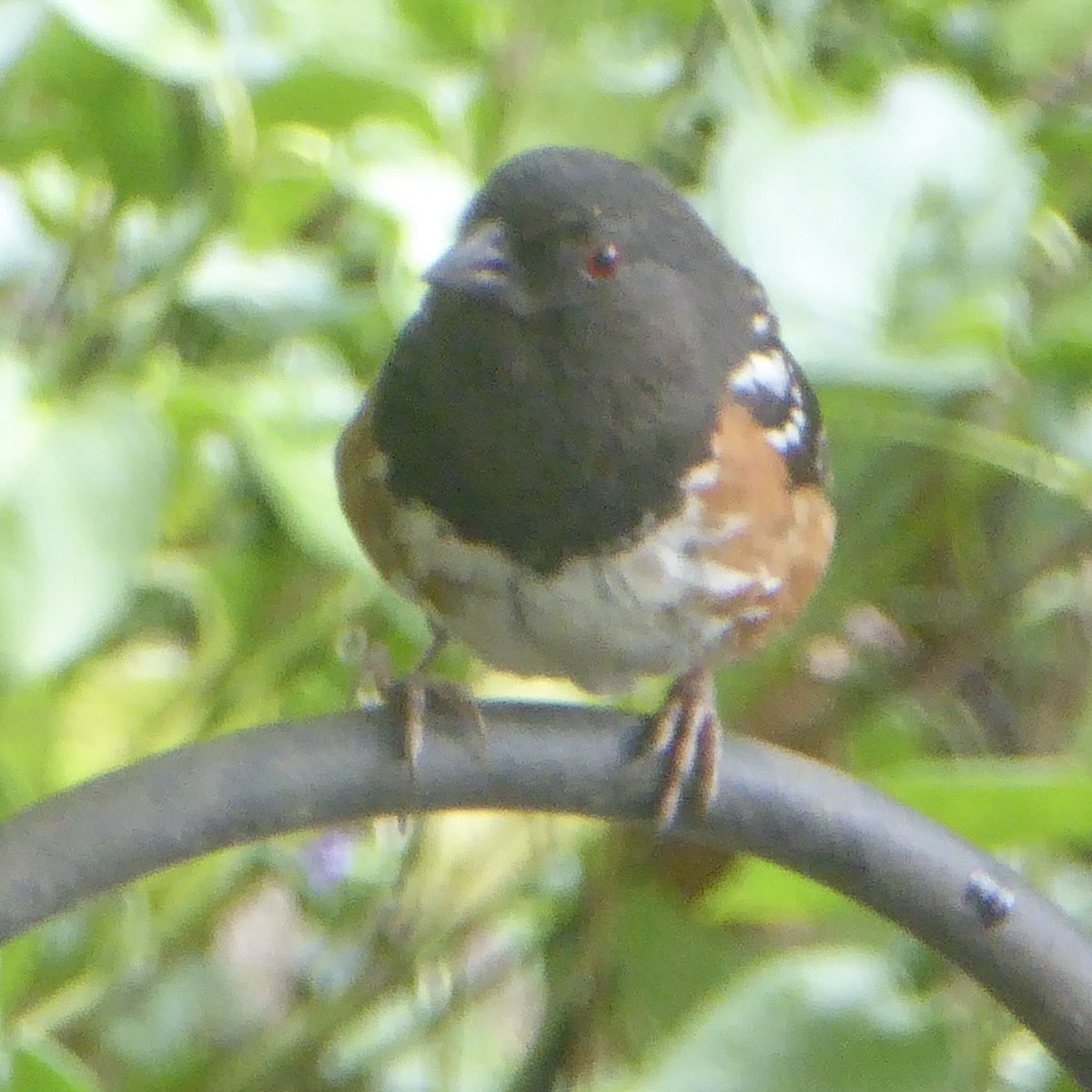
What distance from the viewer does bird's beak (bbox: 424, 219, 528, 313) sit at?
948 millimetres

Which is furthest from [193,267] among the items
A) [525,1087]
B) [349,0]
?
[525,1087]

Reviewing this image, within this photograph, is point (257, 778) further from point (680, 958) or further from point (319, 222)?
point (319, 222)

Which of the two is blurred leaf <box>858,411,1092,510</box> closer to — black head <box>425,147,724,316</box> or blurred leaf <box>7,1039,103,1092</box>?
black head <box>425,147,724,316</box>

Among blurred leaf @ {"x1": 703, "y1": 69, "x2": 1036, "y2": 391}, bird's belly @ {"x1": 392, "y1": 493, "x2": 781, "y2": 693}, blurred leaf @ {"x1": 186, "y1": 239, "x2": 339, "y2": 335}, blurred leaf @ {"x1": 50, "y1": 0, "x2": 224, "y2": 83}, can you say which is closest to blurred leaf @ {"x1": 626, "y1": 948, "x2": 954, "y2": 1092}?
bird's belly @ {"x1": 392, "y1": 493, "x2": 781, "y2": 693}

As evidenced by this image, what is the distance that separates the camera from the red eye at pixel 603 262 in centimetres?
99

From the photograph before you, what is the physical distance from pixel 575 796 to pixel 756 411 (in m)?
0.34

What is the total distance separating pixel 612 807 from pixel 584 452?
226 millimetres

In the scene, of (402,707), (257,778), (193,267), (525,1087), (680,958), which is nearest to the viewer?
(257,778)

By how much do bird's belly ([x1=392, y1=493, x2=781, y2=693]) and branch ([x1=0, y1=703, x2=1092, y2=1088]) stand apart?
0.34 feet

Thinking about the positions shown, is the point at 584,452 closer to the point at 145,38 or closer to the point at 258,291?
the point at 258,291

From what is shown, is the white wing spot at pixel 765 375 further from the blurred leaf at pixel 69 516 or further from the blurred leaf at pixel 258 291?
the blurred leaf at pixel 69 516

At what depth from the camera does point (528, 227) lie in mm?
970

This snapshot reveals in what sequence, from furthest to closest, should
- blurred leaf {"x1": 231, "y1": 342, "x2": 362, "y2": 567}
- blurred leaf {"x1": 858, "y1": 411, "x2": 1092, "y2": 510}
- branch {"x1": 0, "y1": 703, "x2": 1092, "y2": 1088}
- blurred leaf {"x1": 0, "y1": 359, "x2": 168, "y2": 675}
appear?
1. blurred leaf {"x1": 858, "y1": 411, "x2": 1092, "y2": 510}
2. blurred leaf {"x1": 231, "y1": 342, "x2": 362, "y2": 567}
3. blurred leaf {"x1": 0, "y1": 359, "x2": 168, "y2": 675}
4. branch {"x1": 0, "y1": 703, "x2": 1092, "y2": 1088}

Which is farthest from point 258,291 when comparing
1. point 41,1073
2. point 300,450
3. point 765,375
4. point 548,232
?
point 41,1073
